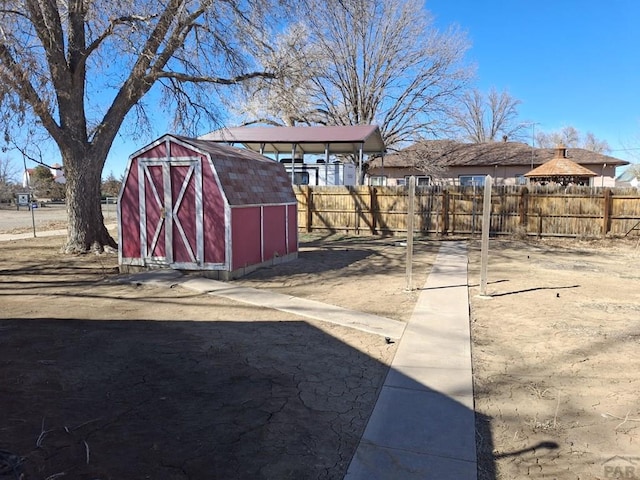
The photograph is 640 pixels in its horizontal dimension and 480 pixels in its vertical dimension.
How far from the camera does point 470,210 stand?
20375 mm

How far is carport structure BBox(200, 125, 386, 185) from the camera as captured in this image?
71.2ft

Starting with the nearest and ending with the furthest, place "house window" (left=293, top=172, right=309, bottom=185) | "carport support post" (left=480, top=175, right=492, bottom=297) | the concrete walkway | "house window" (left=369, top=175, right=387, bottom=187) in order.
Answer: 1. the concrete walkway
2. "carport support post" (left=480, top=175, right=492, bottom=297)
3. "house window" (left=293, top=172, right=309, bottom=185)
4. "house window" (left=369, top=175, right=387, bottom=187)

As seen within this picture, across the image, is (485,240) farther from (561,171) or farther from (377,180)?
(377,180)

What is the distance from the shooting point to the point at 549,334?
6.16 m

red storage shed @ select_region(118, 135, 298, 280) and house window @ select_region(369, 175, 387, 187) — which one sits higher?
house window @ select_region(369, 175, 387, 187)

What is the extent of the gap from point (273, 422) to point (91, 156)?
12.1 meters

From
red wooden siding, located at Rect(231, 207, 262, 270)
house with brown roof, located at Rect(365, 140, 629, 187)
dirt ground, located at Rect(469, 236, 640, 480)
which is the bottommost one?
dirt ground, located at Rect(469, 236, 640, 480)

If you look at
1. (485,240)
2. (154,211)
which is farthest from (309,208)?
(485,240)

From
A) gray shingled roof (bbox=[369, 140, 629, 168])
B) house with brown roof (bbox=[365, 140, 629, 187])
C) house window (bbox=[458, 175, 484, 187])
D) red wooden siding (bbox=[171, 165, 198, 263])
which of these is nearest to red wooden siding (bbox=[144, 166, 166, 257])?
red wooden siding (bbox=[171, 165, 198, 263])

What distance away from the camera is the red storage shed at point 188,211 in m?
10.1

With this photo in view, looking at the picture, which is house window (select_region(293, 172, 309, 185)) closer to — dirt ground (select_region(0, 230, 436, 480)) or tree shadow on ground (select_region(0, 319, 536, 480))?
dirt ground (select_region(0, 230, 436, 480))

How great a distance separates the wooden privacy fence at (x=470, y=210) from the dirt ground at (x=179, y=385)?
41.8 feet

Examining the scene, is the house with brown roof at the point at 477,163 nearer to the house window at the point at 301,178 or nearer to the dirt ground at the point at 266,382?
the house window at the point at 301,178

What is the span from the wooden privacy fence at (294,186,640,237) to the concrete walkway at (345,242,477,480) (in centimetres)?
1439
